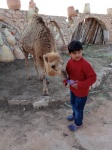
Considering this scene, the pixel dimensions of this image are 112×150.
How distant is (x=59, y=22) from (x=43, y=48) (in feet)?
19.6

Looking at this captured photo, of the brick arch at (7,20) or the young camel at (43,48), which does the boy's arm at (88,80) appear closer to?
the young camel at (43,48)

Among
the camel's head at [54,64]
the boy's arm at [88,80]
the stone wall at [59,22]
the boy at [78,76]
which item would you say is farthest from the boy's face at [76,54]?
Result: the stone wall at [59,22]

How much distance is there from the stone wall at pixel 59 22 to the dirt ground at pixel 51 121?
327cm

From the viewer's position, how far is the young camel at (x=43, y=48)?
10.2 ft

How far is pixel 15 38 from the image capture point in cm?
742

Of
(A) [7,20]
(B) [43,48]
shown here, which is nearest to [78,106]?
(B) [43,48]

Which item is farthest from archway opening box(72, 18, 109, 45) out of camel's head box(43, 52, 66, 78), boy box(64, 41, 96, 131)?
boy box(64, 41, 96, 131)

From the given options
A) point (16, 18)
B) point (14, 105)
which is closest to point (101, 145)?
point (14, 105)

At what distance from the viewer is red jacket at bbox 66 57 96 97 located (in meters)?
2.49

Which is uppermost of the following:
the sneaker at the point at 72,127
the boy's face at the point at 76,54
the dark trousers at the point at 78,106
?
the boy's face at the point at 76,54

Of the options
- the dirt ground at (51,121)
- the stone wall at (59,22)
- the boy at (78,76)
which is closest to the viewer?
the boy at (78,76)

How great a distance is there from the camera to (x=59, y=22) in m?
9.31

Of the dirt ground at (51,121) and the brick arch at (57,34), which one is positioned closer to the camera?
the dirt ground at (51,121)

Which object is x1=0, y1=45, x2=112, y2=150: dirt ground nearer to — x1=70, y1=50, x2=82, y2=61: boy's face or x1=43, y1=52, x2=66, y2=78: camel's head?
x1=43, y1=52, x2=66, y2=78: camel's head
